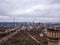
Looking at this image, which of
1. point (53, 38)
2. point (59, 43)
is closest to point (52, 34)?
point (53, 38)

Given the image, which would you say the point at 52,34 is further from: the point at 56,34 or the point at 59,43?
the point at 59,43

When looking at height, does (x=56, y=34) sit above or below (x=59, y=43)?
above

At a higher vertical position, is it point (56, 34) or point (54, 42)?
point (56, 34)

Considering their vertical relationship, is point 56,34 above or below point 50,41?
above

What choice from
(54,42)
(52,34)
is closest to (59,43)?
(54,42)

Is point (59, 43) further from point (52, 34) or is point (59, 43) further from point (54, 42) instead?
point (52, 34)
